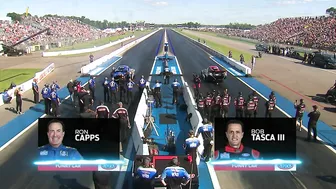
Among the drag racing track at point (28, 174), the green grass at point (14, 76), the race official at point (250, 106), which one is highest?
the race official at point (250, 106)

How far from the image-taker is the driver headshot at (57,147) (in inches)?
313

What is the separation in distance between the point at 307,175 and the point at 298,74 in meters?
24.0

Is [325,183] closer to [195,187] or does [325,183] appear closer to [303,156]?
[303,156]

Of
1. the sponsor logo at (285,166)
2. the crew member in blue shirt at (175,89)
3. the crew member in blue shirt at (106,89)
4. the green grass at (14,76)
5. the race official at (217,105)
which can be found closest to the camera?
the sponsor logo at (285,166)

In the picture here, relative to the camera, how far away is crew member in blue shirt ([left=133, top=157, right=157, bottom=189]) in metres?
7.71

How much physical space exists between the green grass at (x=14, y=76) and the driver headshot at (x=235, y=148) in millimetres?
21071

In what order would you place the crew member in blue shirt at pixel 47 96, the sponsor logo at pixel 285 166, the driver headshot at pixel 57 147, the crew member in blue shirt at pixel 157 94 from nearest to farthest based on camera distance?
the driver headshot at pixel 57 147 < the sponsor logo at pixel 285 166 < the crew member in blue shirt at pixel 47 96 < the crew member in blue shirt at pixel 157 94

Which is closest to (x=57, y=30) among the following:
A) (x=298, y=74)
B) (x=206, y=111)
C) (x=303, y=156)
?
(x=298, y=74)

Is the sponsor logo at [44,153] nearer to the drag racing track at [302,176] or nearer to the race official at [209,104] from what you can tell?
the drag racing track at [302,176]

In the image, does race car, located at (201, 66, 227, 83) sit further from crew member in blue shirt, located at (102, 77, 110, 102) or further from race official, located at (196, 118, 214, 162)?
race official, located at (196, 118, 214, 162)
